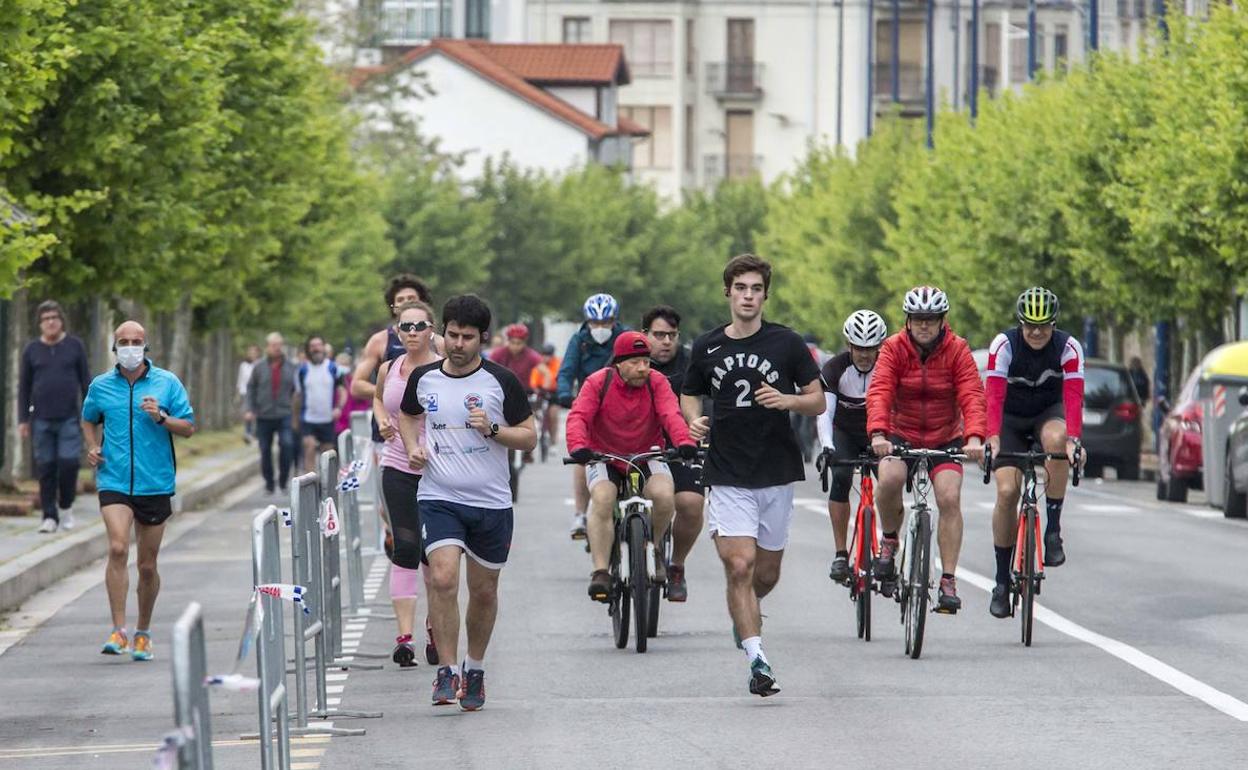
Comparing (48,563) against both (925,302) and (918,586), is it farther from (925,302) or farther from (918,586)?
(925,302)

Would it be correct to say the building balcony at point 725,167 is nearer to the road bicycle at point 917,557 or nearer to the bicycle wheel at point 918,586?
the road bicycle at point 917,557

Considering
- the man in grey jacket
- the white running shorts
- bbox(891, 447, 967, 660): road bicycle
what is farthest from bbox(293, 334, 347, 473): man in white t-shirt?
the white running shorts

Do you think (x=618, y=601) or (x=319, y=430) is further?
(x=319, y=430)

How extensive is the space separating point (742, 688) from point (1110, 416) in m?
25.0

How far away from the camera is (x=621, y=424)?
15031 millimetres

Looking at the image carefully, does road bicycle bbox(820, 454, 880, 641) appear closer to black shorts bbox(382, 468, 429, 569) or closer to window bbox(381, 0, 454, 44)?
black shorts bbox(382, 468, 429, 569)

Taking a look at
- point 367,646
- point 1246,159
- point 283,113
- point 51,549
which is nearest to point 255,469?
point 283,113

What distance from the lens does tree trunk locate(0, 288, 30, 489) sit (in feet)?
91.0

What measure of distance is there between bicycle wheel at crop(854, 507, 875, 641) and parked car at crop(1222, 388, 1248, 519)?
41.7ft

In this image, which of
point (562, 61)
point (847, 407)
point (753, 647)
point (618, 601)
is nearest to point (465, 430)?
point (753, 647)

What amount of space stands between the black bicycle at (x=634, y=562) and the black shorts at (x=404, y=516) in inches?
36.2

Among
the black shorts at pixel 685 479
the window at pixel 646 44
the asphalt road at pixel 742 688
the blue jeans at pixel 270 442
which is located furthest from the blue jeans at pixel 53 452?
the window at pixel 646 44

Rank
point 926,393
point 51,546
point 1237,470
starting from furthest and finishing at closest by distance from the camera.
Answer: point 1237,470
point 51,546
point 926,393

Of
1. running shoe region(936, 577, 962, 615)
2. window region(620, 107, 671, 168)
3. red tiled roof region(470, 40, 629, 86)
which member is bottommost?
running shoe region(936, 577, 962, 615)
